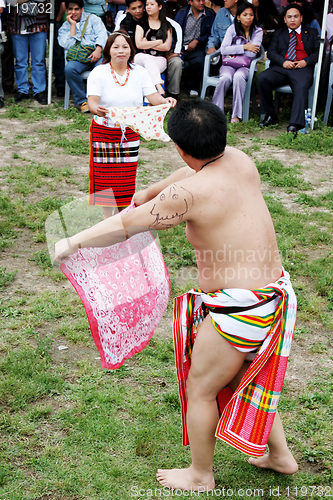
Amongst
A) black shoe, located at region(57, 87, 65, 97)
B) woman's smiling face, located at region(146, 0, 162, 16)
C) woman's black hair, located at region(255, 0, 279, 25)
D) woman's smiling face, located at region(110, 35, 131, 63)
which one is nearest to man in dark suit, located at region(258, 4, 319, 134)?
woman's black hair, located at region(255, 0, 279, 25)

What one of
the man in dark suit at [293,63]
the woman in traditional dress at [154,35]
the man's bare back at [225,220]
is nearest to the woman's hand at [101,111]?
the man's bare back at [225,220]

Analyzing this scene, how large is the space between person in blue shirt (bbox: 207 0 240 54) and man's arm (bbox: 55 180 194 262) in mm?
7568

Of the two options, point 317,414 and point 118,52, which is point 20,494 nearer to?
point 317,414

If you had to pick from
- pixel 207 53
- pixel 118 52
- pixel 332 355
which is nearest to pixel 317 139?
pixel 207 53

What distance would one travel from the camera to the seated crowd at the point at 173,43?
8.33 meters

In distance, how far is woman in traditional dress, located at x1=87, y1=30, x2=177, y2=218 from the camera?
184 inches

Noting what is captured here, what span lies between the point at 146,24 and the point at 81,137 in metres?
2.29

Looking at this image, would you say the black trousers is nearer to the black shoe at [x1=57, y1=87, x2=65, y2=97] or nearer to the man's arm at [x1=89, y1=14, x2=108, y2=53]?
the man's arm at [x1=89, y1=14, x2=108, y2=53]

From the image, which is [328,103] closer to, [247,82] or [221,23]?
[247,82]

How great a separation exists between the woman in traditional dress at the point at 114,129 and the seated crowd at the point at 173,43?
3014 millimetres

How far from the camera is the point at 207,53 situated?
29.7ft

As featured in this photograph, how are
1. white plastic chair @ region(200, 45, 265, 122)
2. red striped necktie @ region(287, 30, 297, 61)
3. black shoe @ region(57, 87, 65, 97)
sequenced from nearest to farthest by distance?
red striped necktie @ region(287, 30, 297, 61) → white plastic chair @ region(200, 45, 265, 122) → black shoe @ region(57, 87, 65, 97)

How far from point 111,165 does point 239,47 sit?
4.72 m

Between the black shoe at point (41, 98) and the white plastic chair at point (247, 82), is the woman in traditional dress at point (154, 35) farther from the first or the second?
the black shoe at point (41, 98)
